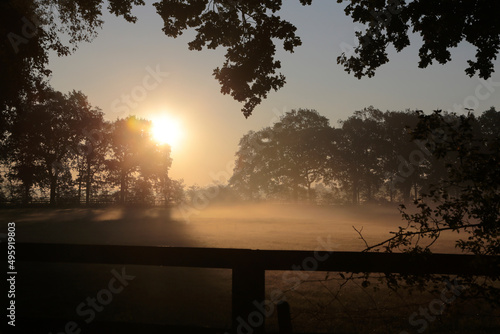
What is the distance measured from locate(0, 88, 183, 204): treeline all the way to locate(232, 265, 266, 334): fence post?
47.0 meters

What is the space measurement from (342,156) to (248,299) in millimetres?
69525

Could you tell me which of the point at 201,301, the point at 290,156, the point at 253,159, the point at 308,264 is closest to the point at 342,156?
the point at 290,156

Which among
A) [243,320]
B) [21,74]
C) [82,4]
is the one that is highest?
[82,4]

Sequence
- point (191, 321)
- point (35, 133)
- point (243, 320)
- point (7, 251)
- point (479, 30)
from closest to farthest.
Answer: point (243, 320), point (7, 251), point (479, 30), point (191, 321), point (35, 133)

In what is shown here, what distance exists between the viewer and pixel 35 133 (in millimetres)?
49562

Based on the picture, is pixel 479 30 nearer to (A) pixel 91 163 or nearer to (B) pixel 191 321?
(B) pixel 191 321

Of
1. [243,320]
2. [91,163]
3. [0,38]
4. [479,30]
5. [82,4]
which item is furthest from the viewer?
[91,163]

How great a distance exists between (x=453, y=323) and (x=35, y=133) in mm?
55369

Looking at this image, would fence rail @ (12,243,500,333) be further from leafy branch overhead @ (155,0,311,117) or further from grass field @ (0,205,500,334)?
leafy branch overhead @ (155,0,311,117)

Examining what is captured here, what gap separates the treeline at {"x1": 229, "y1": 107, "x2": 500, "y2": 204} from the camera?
65963 millimetres

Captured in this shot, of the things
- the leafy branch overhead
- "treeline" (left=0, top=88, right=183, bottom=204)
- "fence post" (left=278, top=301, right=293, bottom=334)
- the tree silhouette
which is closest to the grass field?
"fence post" (left=278, top=301, right=293, bottom=334)

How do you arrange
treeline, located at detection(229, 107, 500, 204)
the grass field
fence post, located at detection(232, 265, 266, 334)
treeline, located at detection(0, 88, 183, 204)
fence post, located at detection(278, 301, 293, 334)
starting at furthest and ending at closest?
treeline, located at detection(229, 107, 500, 204) < treeline, located at detection(0, 88, 183, 204) < the grass field < fence post, located at detection(232, 265, 266, 334) < fence post, located at detection(278, 301, 293, 334)

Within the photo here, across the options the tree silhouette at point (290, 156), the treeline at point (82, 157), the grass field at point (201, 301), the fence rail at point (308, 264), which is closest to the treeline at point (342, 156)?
the tree silhouette at point (290, 156)

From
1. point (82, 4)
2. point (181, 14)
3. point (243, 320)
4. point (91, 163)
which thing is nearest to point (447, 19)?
point (181, 14)
